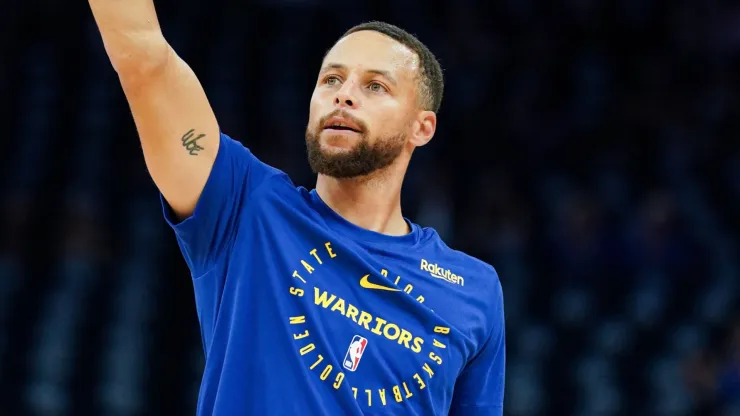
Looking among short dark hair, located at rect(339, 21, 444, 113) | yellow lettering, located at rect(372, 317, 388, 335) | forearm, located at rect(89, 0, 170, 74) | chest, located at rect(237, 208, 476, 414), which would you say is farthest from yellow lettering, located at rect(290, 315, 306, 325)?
short dark hair, located at rect(339, 21, 444, 113)

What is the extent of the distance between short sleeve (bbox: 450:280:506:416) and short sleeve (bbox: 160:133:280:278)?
992 mm

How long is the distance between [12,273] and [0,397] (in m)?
1.48

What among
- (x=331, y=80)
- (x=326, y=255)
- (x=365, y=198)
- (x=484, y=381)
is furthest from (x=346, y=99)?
(x=484, y=381)

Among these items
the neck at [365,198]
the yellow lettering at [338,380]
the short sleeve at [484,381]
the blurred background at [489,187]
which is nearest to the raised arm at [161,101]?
the neck at [365,198]

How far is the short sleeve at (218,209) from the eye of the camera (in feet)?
9.71

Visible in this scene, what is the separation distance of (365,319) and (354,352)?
0.38ft

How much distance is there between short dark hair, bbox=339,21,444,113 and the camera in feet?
11.5

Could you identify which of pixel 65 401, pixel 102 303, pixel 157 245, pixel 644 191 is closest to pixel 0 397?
pixel 65 401

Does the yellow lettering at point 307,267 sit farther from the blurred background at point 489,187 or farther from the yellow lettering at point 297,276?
the blurred background at point 489,187

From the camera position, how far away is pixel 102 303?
8.42 metres

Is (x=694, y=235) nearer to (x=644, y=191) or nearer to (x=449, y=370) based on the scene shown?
(x=644, y=191)

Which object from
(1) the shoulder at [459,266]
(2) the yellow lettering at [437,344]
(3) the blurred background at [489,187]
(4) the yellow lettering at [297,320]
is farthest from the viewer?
(3) the blurred background at [489,187]

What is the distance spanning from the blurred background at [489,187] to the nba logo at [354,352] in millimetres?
4804

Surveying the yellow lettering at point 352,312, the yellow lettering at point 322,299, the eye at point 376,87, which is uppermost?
the eye at point 376,87
